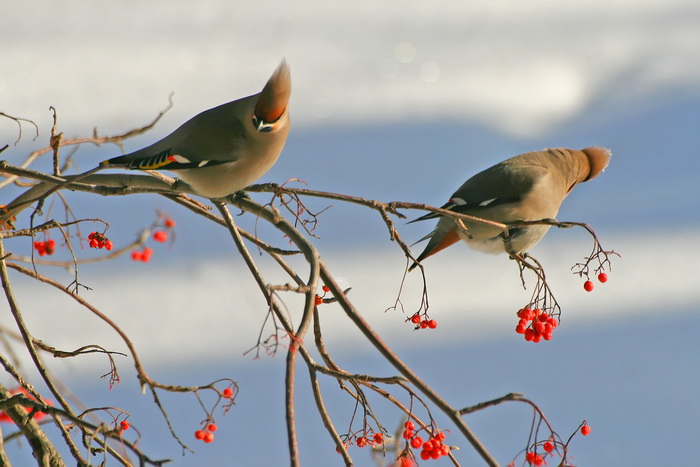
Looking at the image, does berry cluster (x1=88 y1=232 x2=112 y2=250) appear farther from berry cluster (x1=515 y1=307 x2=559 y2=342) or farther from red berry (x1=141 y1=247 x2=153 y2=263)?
berry cluster (x1=515 y1=307 x2=559 y2=342)

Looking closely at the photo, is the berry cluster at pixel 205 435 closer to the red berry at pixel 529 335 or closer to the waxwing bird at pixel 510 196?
the red berry at pixel 529 335

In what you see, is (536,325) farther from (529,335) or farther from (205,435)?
(205,435)

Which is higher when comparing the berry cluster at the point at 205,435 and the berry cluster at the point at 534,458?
the berry cluster at the point at 205,435

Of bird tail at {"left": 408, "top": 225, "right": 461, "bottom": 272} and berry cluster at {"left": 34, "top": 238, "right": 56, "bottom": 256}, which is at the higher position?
berry cluster at {"left": 34, "top": 238, "right": 56, "bottom": 256}

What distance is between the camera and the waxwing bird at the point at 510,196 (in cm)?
231

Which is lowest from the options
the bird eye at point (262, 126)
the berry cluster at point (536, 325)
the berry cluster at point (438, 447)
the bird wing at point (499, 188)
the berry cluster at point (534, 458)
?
the berry cluster at point (534, 458)

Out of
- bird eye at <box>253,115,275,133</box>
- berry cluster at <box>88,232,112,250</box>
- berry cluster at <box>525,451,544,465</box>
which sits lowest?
berry cluster at <box>525,451,544,465</box>

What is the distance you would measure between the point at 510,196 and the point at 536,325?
2.59ft

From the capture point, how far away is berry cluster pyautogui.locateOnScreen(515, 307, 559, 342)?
173 cm

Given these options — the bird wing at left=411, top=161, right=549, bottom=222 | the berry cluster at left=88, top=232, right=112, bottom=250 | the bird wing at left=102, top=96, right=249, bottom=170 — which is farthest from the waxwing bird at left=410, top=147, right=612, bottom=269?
the berry cluster at left=88, top=232, right=112, bottom=250

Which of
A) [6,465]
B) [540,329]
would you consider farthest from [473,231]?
[6,465]

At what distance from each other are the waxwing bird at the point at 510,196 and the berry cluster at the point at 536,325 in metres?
0.52

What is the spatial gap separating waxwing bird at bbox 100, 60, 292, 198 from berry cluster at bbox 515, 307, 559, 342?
740 millimetres

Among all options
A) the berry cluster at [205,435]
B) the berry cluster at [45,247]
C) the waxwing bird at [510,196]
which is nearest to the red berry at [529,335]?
the waxwing bird at [510,196]
